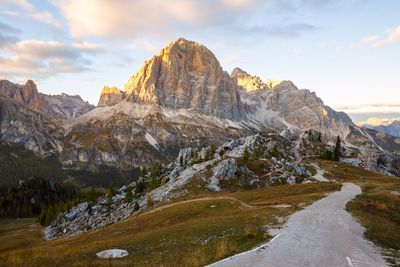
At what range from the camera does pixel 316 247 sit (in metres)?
17.7

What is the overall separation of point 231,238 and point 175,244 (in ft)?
19.2

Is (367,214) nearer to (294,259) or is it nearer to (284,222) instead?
(284,222)

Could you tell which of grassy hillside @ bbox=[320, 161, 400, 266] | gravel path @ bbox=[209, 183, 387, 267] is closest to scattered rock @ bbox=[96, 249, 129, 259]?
gravel path @ bbox=[209, 183, 387, 267]

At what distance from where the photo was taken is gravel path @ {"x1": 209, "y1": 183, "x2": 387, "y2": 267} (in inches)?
570

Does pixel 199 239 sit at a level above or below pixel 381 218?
above

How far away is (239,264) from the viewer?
44.3 ft

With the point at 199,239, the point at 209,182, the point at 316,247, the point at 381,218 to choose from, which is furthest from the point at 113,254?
the point at 209,182

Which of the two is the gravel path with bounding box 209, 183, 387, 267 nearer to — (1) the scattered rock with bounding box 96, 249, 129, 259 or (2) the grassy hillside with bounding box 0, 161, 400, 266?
(2) the grassy hillside with bounding box 0, 161, 400, 266

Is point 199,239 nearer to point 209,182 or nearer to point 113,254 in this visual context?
point 113,254

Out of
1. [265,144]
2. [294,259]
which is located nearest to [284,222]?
[294,259]

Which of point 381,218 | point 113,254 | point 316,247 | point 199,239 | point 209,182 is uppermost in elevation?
point 316,247

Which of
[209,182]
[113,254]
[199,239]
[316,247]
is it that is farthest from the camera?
[209,182]

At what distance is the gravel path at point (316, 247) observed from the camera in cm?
1448

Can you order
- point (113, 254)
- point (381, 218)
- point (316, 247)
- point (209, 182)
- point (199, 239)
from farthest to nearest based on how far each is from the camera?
point (209, 182), point (381, 218), point (199, 239), point (113, 254), point (316, 247)
